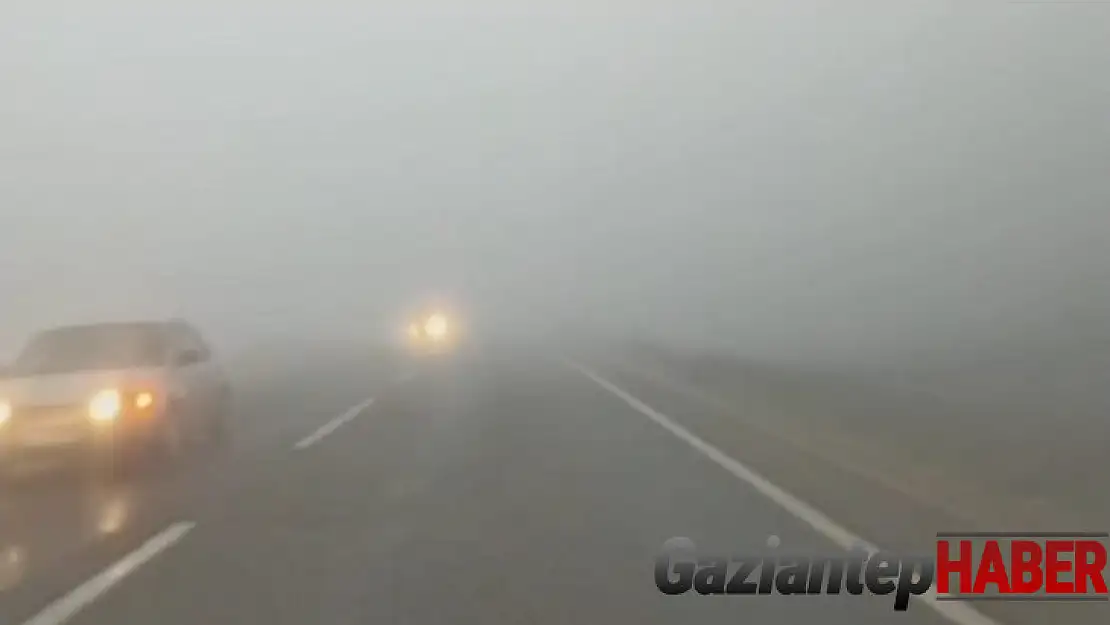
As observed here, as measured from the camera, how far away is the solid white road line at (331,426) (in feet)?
50.8

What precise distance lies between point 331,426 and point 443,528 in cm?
849

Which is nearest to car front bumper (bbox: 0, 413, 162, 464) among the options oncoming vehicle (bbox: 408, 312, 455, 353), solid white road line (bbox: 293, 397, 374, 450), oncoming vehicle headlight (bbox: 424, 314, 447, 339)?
solid white road line (bbox: 293, 397, 374, 450)

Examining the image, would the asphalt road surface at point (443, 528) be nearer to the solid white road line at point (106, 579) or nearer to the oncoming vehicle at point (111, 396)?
the solid white road line at point (106, 579)

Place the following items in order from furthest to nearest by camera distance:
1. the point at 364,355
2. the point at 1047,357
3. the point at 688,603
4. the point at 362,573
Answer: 1. the point at 364,355
2. the point at 1047,357
3. the point at 362,573
4. the point at 688,603

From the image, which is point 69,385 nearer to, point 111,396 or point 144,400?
point 111,396

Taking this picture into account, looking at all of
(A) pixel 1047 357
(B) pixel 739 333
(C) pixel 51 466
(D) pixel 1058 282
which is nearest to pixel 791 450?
(C) pixel 51 466

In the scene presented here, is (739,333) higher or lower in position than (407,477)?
lower

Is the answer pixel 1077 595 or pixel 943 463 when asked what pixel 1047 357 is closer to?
pixel 943 463

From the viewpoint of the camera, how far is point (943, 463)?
1224 cm

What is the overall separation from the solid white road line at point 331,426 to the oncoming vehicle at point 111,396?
3.74 ft

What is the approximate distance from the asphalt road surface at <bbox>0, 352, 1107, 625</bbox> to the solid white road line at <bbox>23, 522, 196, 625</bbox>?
2 cm

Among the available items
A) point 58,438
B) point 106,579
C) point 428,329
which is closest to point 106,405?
point 58,438

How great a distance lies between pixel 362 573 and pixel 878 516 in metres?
4.23

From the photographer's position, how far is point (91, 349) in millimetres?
15273
